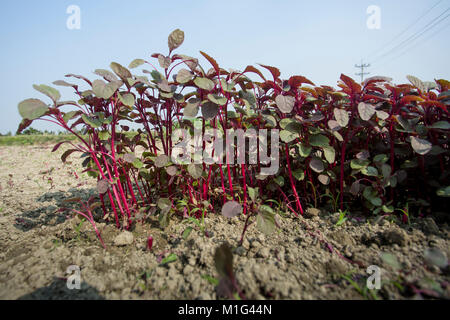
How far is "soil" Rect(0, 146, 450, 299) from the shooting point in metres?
1.02

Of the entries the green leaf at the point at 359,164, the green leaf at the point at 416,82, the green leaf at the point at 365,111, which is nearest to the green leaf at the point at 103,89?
the green leaf at the point at 365,111

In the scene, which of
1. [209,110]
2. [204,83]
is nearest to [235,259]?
A: [209,110]

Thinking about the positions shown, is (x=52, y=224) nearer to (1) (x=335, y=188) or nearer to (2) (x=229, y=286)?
(2) (x=229, y=286)

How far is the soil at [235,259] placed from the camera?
1021 millimetres

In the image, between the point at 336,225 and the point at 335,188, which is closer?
the point at 336,225

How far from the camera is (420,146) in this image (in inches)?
51.0

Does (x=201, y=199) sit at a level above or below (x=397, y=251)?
above

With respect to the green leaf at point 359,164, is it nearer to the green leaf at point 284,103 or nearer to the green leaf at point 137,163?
the green leaf at point 284,103

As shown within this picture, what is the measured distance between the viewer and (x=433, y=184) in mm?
1488

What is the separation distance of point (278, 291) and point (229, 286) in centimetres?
22

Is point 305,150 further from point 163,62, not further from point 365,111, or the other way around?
point 163,62
